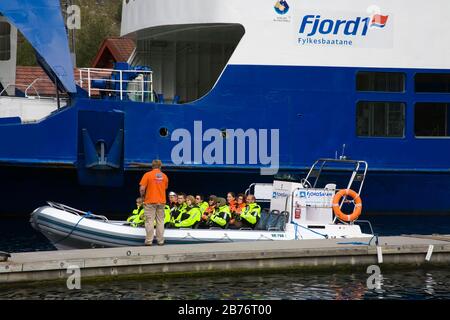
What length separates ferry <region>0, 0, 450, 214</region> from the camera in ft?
56.8

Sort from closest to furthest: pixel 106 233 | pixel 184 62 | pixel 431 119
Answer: pixel 106 233 → pixel 431 119 → pixel 184 62

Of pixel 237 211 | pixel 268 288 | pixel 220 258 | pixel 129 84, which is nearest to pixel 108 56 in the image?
pixel 129 84

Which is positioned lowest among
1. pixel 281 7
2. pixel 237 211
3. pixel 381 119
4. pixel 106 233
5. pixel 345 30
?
pixel 106 233

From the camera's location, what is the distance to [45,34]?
17438mm

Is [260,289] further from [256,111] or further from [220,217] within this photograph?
[256,111]

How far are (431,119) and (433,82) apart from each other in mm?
689

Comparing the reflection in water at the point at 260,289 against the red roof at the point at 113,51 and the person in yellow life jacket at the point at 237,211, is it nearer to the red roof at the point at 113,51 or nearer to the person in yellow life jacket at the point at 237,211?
the person in yellow life jacket at the point at 237,211

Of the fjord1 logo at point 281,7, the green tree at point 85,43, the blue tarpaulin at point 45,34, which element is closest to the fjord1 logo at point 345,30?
the fjord1 logo at point 281,7

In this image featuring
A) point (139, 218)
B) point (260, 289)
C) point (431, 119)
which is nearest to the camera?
point (260, 289)

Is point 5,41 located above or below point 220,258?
above

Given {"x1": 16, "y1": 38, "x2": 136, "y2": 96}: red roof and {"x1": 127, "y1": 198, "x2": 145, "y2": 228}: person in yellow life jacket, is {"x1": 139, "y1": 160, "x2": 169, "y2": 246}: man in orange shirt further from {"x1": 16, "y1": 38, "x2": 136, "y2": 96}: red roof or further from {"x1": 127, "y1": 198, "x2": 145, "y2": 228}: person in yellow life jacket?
{"x1": 16, "y1": 38, "x2": 136, "y2": 96}: red roof

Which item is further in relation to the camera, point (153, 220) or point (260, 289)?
point (153, 220)

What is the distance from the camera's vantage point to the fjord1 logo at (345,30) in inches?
713

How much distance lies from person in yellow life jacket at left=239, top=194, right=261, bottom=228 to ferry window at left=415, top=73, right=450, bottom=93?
225 inches
